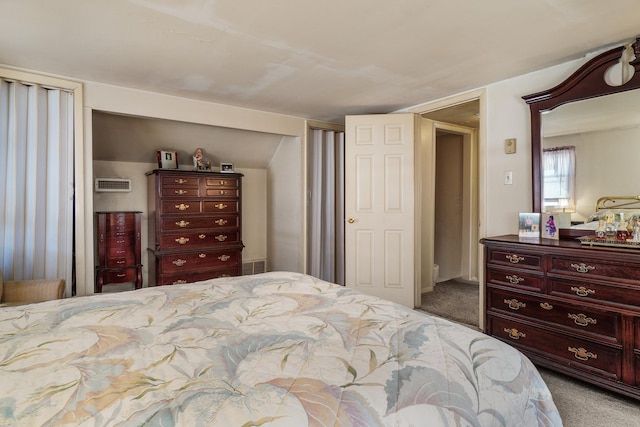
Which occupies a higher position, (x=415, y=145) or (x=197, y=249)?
(x=415, y=145)

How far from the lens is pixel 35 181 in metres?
2.72

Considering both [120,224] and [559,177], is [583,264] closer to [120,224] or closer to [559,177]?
[559,177]

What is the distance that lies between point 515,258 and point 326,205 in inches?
101

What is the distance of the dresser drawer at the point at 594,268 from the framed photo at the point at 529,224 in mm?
417

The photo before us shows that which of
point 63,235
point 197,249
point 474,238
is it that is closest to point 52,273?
point 63,235

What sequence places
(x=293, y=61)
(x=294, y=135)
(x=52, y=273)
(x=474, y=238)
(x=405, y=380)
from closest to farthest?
(x=405, y=380)
(x=293, y=61)
(x=52, y=273)
(x=294, y=135)
(x=474, y=238)

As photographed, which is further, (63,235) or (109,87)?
(109,87)

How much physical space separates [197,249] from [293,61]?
237 centimetres

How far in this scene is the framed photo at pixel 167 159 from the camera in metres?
3.95

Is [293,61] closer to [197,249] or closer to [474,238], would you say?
[197,249]

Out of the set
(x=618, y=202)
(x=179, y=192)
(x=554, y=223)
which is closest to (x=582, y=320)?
(x=554, y=223)

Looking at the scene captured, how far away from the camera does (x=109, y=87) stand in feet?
10.0

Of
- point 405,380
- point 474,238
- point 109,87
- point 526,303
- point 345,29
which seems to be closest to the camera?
point 405,380

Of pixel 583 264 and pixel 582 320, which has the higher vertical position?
pixel 583 264
